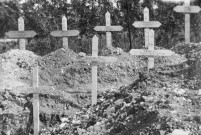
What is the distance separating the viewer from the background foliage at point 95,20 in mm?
19516

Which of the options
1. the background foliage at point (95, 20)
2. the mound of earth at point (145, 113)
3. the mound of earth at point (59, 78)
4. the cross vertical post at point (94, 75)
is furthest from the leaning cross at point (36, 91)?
the background foliage at point (95, 20)

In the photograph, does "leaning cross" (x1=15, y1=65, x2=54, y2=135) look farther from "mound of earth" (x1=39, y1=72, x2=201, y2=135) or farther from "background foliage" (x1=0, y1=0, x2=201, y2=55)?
"background foliage" (x1=0, y1=0, x2=201, y2=55)

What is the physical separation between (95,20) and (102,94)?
9.12 meters

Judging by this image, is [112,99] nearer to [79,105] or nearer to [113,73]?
[79,105]

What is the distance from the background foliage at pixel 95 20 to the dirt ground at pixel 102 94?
4.38 metres

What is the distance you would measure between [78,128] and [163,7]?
12.1 metres

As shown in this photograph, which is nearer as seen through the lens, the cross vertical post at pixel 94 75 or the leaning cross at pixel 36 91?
the leaning cross at pixel 36 91

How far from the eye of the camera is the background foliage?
19.5 m

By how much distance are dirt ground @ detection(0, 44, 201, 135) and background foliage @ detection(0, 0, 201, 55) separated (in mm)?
4379

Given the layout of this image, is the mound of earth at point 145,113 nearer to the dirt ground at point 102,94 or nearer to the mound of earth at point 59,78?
the dirt ground at point 102,94

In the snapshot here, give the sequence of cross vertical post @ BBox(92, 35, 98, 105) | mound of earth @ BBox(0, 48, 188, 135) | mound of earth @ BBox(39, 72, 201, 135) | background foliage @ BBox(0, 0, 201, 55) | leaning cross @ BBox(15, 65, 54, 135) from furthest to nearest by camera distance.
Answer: background foliage @ BBox(0, 0, 201, 55) → mound of earth @ BBox(0, 48, 188, 135) → cross vertical post @ BBox(92, 35, 98, 105) → leaning cross @ BBox(15, 65, 54, 135) → mound of earth @ BBox(39, 72, 201, 135)

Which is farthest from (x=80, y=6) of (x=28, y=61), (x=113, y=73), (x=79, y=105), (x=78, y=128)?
(x=78, y=128)

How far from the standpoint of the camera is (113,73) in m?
13.9

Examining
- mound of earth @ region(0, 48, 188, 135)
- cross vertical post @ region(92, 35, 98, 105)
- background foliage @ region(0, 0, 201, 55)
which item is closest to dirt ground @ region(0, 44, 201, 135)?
mound of earth @ region(0, 48, 188, 135)
